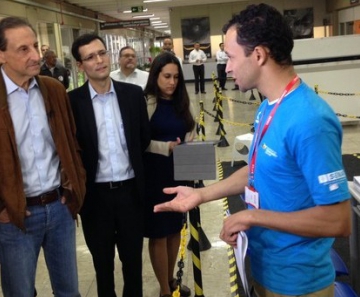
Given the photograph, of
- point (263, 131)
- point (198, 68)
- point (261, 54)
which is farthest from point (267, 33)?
point (198, 68)

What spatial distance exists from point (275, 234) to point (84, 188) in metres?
1.25

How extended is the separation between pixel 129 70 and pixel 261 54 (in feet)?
11.4

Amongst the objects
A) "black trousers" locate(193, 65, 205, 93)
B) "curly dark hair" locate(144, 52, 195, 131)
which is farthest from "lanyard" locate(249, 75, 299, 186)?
"black trousers" locate(193, 65, 205, 93)

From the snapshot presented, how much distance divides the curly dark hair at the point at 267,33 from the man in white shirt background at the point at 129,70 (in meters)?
3.24

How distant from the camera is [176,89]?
2979mm

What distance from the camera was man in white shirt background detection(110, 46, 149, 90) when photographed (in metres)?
4.52

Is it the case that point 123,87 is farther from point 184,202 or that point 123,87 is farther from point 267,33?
point 267,33

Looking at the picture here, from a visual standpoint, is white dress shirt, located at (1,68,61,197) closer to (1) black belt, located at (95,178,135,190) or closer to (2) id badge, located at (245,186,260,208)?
(1) black belt, located at (95,178,135,190)

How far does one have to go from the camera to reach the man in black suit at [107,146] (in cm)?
243

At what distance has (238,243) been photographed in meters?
1.37

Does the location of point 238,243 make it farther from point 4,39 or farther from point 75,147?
point 4,39

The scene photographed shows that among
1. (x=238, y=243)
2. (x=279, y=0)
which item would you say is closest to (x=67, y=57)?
(x=279, y=0)

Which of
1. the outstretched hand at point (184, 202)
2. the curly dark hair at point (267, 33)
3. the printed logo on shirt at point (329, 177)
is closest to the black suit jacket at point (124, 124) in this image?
the outstretched hand at point (184, 202)

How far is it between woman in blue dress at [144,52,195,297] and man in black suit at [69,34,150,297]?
282 millimetres
